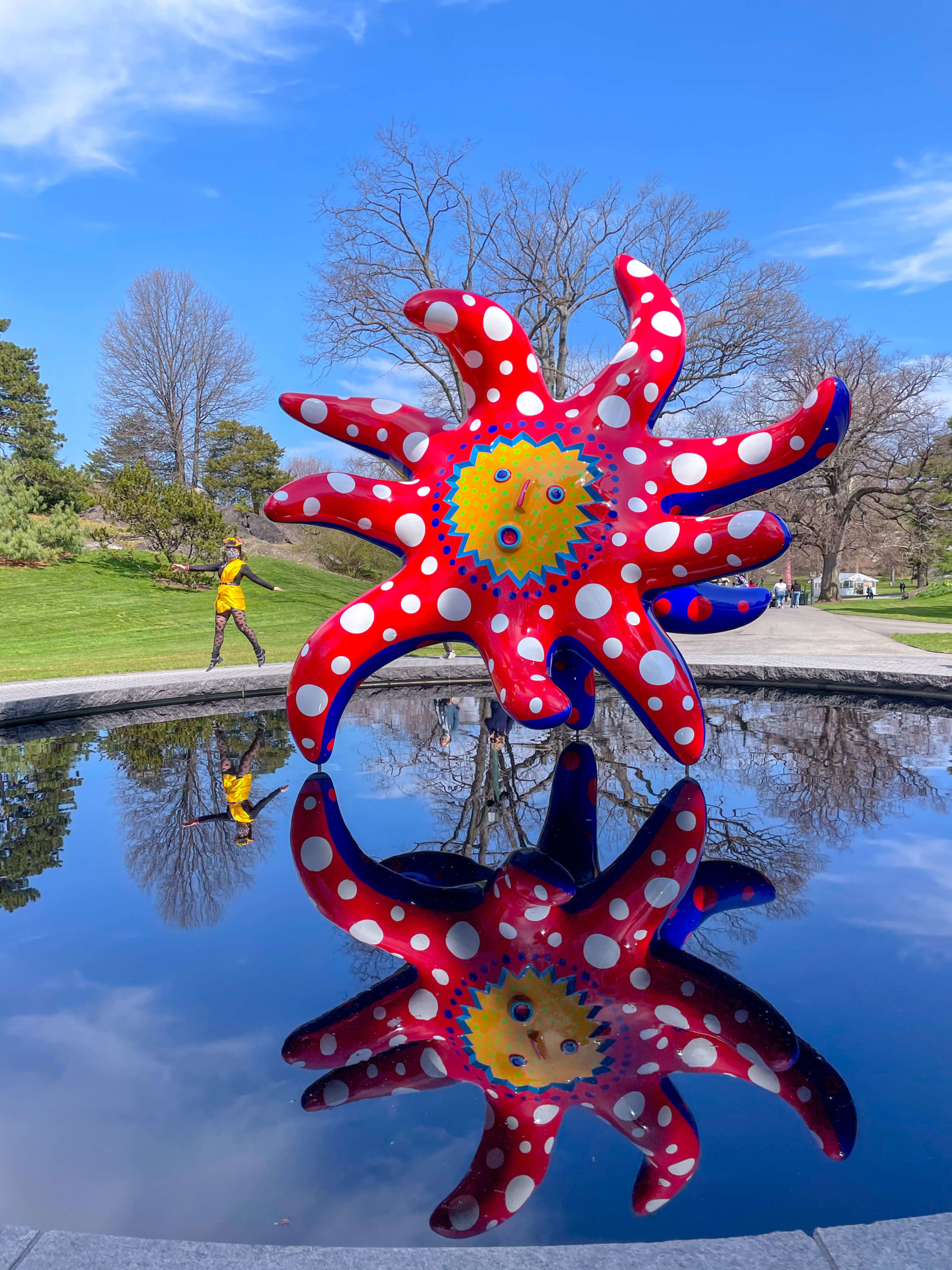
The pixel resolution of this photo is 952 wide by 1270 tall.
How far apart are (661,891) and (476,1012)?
154 centimetres

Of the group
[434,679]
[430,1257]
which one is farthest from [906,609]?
[430,1257]

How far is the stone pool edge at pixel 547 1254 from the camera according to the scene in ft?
6.77

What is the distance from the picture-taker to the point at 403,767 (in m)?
7.82

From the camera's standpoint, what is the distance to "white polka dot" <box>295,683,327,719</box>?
250 inches

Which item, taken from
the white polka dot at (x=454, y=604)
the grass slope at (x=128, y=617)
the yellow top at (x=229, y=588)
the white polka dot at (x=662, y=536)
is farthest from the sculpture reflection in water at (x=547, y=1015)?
the grass slope at (x=128, y=617)

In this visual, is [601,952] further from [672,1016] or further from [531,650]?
[531,650]

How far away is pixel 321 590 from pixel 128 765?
75.8 ft

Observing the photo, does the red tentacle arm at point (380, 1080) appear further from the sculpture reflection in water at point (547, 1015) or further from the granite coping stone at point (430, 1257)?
the granite coping stone at point (430, 1257)

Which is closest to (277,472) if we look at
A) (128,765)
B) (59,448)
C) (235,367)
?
(235,367)

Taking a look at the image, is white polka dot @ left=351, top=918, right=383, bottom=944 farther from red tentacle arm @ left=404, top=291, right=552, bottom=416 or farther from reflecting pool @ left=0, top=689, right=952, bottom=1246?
red tentacle arm @ left=404, top=291, right=552, bottom=416

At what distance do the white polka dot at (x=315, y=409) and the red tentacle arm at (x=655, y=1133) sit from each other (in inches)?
200

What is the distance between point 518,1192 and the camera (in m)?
2.49

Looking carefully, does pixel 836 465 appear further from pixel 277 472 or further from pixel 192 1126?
pixel 192 1126

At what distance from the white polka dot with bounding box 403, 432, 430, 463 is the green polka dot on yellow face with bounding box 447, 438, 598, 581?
474 mm
